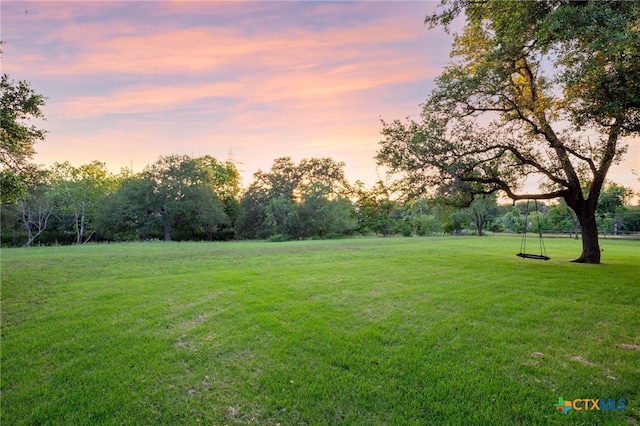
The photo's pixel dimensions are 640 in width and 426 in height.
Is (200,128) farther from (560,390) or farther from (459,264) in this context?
(560,390)

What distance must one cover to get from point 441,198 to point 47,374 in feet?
40.6

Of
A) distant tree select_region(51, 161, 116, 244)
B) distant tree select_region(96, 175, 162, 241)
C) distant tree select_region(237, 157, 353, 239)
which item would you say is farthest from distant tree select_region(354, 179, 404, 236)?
distant tree select_region(51, 161, 116, 244)

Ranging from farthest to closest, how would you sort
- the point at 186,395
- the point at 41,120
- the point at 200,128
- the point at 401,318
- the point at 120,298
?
the point at 200,128 < the point at 41,120 < the point at 120,298 < the point at 401,318 < the point at 186,395

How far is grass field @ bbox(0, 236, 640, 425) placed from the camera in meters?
2.90

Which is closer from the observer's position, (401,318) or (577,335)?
(577,335)

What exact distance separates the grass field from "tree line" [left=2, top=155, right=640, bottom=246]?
2332 centimetres

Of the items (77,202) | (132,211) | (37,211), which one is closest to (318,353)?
(132,211)

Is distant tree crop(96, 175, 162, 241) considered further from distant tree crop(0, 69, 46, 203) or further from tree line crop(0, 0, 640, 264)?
distant tree crop(0, 69, 46, 203)

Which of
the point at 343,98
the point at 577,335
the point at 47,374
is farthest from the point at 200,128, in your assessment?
the point at 577,335

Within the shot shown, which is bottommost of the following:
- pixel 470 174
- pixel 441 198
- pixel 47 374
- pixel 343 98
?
pixel 47 374

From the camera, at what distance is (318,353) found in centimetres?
400

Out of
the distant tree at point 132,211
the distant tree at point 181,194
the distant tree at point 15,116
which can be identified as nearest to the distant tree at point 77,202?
the distant tree at point 132,211

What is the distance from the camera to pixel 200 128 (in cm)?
2155

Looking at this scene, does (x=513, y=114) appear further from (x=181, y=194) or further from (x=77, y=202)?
(x=77, y=202)
